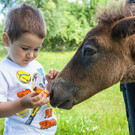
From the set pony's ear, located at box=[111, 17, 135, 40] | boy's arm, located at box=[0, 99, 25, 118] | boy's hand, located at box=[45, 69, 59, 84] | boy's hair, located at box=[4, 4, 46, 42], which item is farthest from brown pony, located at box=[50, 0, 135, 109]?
boy's hair, located at box=[4, 4, 46, 42]

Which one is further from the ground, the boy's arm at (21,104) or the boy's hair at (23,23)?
the boy's hair at (23,23)

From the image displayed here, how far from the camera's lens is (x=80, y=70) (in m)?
1.87

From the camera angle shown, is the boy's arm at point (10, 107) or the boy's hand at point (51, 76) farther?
the boy's hand at point (51, 76)

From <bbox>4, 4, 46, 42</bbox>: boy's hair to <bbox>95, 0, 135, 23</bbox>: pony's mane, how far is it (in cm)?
65

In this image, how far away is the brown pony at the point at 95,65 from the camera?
1.82 metres

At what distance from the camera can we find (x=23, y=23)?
71.6 inches

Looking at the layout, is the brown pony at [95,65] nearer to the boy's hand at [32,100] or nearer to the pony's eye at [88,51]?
the pony's eye at [88,51]

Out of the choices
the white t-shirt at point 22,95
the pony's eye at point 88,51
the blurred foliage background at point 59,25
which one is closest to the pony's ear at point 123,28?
the pony's eye at point 88,51

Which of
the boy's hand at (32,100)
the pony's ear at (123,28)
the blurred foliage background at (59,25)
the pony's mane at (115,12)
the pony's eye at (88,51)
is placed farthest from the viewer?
the blurred foliage background at (59,25)

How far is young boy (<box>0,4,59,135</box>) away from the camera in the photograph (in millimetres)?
1718

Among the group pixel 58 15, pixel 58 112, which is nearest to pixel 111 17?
pixel 58 112

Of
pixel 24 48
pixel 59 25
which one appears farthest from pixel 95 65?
pixel 59 25

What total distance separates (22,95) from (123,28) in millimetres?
1177

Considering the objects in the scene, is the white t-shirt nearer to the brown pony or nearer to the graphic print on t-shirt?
the graphic print on t-shirt
